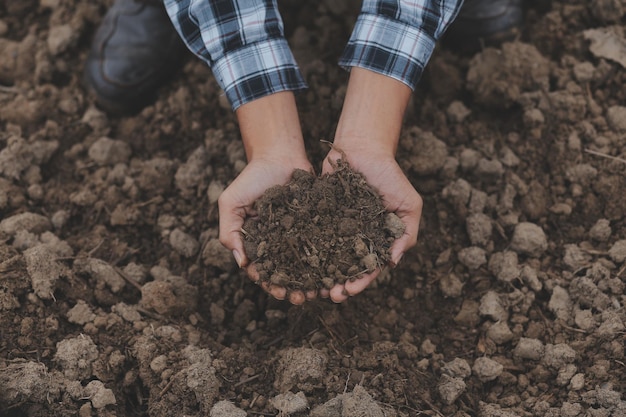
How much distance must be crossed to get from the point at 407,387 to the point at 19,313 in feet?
3.96

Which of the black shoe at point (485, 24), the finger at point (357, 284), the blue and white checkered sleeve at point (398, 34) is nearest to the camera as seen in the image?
the finger at point (357, 284)

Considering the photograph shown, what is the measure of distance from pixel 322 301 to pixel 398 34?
89 centimetres

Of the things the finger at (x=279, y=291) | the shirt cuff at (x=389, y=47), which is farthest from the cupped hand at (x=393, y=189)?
the shirt cuff at (x=389, y=47)

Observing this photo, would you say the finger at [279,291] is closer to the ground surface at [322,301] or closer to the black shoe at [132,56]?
the ground surface at [322,301]

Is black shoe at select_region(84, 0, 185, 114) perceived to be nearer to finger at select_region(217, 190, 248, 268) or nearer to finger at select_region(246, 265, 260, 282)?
finger at select_region(217, 190, 248, 268)

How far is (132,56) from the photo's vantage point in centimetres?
269

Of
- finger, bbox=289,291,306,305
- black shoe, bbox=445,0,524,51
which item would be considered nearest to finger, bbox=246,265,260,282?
finger, bbox=289,291,306,305

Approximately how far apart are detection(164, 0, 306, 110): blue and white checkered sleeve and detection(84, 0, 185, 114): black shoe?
2.08 ft

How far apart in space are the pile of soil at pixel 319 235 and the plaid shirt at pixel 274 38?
39cm

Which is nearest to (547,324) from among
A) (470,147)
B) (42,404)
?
(470,147)

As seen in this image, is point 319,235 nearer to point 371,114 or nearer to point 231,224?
point 231,224

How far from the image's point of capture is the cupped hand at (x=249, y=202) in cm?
191

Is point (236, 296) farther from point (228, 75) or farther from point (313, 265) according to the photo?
point (228, 75)

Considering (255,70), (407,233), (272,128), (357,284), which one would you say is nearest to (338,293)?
(357,284)
